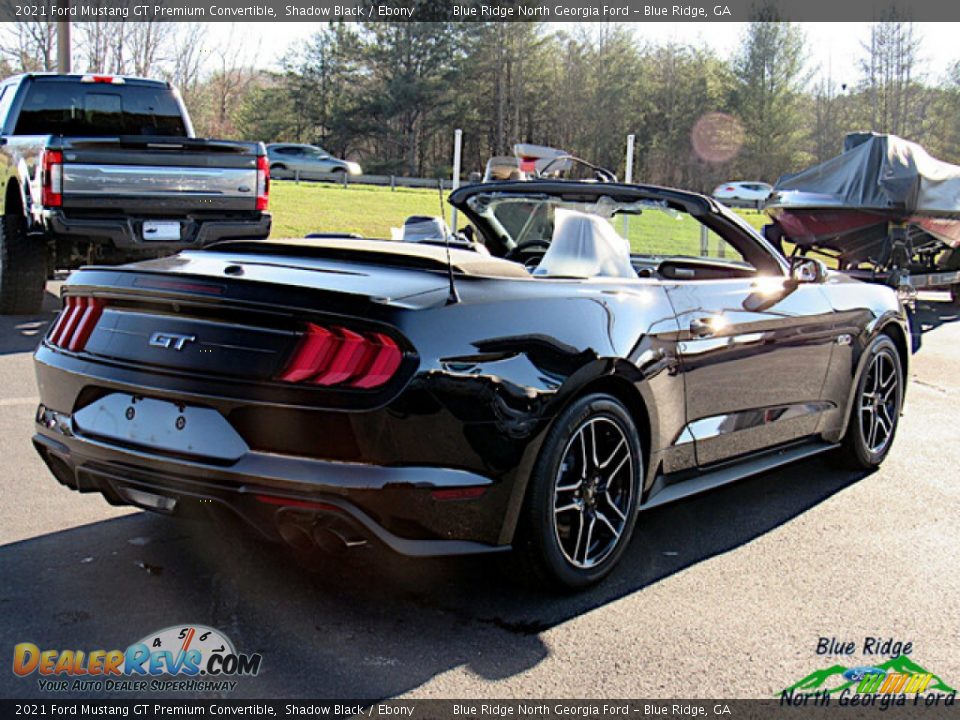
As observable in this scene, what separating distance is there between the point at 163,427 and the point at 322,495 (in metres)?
0.61

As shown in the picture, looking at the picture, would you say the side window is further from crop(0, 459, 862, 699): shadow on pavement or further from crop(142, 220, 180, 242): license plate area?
crop(142, 220, 180, 242): license plate area

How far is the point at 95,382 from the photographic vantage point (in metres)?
3.48

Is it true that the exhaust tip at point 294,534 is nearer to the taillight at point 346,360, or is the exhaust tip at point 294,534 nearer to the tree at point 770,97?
the taillight at point 346,360

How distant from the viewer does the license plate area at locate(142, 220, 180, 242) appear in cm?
906

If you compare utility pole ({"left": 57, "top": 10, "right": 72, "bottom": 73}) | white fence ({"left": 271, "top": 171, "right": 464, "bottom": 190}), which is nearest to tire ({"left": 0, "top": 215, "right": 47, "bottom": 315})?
utility pole ({"left": 57, "top": 10, "right": 72, "bottom": 73})

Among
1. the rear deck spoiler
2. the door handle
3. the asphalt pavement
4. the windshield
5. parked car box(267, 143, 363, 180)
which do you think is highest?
parked car box(267, 143, 363, 180)

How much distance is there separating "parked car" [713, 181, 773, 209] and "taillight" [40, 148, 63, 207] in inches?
1439

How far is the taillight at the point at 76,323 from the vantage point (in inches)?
144

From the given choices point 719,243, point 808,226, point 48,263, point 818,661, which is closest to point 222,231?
point 48,263

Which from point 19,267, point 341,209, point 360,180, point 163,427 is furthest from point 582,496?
point 360,180

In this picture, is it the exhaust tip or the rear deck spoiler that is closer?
the exhaust tip

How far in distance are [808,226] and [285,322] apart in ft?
40.0

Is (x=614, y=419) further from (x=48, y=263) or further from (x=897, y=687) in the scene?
(x=48, y=263)

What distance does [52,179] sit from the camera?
28.5 ft
